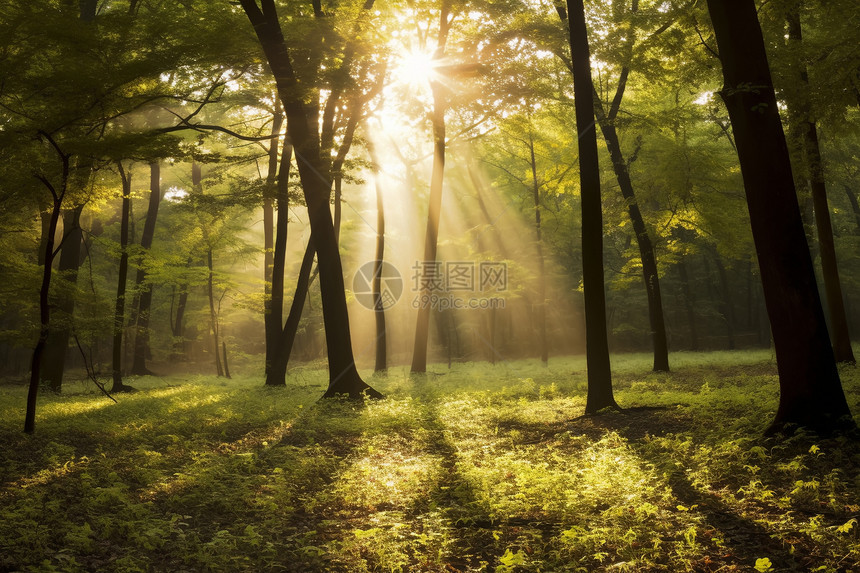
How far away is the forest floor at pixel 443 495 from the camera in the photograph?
13.6ft

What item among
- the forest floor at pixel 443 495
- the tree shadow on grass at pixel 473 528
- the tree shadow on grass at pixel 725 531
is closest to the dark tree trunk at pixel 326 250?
the forest floor at pixel 443 495

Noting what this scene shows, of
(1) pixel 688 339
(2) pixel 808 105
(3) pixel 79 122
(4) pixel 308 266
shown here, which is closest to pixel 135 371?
(4) pixel 308 266

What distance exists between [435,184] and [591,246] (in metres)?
10.8

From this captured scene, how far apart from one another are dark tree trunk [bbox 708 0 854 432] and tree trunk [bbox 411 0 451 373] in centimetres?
1292

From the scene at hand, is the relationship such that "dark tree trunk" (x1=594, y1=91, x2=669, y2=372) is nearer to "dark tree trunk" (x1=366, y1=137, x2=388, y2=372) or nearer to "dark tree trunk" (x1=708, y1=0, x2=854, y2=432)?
"dark tree trunk" (x1=366, y1=137, x2=388, y2=372)

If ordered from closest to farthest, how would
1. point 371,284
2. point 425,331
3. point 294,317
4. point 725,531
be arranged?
point 725,531
point 294,317
point 425,331
point 371,284

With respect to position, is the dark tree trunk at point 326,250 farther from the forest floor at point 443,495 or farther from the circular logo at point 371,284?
the circular logo at point 371,284

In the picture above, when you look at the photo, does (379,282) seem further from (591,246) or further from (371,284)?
(371,284)

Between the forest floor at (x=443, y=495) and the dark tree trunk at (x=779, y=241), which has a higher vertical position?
the dark tree trunk at (x=779, y=241)

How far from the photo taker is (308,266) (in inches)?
741

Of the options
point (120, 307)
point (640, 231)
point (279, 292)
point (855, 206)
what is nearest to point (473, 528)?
point (640, 231)

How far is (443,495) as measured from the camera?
588 centimetres

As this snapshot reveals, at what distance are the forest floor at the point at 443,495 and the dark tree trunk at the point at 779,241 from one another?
54 centimetres

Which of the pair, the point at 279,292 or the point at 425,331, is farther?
the point at 425,331
